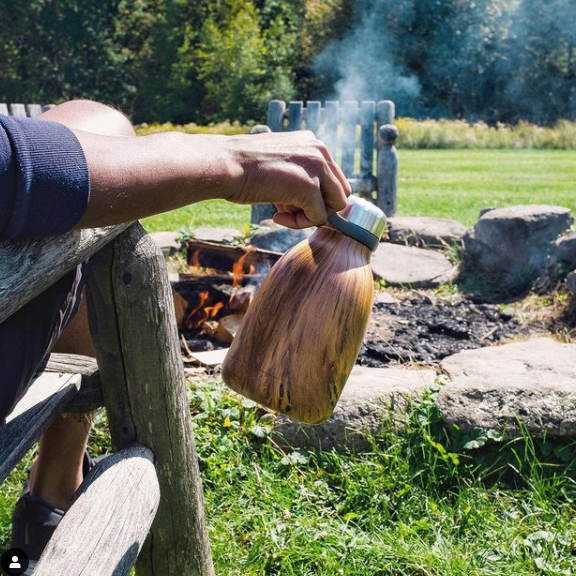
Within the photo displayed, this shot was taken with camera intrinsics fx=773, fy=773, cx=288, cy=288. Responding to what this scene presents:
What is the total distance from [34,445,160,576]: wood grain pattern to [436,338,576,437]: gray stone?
1.38 meters

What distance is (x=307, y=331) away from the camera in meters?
1.52

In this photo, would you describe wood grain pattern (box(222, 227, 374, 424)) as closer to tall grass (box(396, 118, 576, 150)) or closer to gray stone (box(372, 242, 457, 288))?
gray stone (box(372, 242, 457, 288))

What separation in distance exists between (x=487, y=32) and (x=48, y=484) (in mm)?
23495

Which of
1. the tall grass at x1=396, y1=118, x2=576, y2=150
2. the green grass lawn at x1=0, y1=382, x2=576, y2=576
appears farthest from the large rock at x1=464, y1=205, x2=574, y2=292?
the tall grass at x1=396, y1=118, x2=576, y2=150

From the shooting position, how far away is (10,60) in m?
28.0

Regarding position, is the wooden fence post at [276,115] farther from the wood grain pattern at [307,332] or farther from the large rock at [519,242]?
the wood grain pattern at [307,332]

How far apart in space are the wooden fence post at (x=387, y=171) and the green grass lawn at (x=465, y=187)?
812 millimetres

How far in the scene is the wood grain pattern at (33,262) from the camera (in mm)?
1163

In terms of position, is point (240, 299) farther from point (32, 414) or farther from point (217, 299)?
point (32, 414)

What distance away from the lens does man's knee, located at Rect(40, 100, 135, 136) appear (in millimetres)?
1644

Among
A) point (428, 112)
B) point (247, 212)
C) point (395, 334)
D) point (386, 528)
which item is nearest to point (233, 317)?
point (395, 334)

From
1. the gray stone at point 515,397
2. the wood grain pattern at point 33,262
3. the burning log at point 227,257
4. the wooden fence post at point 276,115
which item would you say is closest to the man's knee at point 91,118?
the wood grain pattern at point 33,262

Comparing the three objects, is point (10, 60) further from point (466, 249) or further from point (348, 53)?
point (466, 249)

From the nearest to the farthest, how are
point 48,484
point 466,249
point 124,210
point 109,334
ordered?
point 124,210, point 109,334, point 48,484, point 466,249
